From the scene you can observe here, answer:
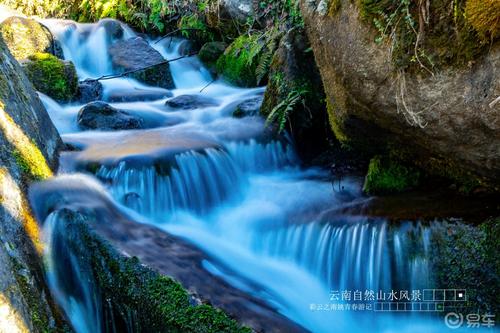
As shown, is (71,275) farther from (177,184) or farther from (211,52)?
(211,52)

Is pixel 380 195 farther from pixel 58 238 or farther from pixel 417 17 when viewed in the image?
pixel 58 238

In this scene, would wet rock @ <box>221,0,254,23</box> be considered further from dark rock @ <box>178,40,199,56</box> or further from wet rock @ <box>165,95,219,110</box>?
wet rock @ <box>165,95,219,110</box>

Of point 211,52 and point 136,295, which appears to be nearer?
point 136,295

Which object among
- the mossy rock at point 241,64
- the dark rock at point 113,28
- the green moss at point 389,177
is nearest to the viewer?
the green moss at point 389,177

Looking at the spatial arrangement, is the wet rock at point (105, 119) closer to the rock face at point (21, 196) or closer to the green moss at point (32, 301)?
the rock face at point (21, 196)

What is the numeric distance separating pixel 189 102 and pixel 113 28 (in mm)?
4803

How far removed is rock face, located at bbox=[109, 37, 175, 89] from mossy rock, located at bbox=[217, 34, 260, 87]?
1.27 metres

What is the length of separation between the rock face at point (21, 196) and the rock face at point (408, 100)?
2734mm

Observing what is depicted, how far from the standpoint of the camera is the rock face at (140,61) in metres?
9.95

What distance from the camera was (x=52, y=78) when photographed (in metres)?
8.29

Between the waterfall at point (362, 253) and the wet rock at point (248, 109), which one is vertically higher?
the wet rock at point (248, 109)

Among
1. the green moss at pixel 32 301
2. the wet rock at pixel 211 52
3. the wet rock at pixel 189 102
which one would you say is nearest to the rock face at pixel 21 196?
the green moss at pixel 32 301

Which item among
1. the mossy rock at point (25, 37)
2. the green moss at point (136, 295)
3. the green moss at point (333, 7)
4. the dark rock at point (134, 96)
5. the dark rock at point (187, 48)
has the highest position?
the mossy rock at point (25, 37)

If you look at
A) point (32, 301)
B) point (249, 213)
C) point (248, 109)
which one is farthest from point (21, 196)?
point (248, 109)
